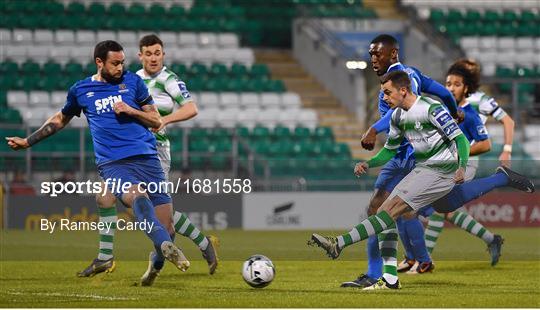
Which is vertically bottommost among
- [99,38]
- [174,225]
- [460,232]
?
[460,232]

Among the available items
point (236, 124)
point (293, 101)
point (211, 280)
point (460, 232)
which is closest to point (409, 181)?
point (211, 280)

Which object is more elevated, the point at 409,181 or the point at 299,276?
the point at 409,181

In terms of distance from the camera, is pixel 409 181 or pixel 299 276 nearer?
pixel 409 181

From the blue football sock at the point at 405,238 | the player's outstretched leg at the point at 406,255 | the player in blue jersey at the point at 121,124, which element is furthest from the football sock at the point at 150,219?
the player's outstretched leg at the point at 406,255

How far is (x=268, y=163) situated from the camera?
21.8 meters

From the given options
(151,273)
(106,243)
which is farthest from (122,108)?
(151,273)

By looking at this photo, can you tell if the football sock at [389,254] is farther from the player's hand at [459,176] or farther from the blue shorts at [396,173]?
the player's hand at [459,176]

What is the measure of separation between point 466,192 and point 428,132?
5.69 feet

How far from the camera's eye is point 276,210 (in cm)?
2198

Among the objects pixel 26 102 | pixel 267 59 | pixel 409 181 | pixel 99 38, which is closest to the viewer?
pixel 409 181

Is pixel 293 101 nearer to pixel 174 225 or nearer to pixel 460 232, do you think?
pixel 460 232

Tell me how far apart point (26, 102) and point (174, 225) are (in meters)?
15.4

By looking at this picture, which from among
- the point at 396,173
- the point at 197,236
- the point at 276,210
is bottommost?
the point at 276,210

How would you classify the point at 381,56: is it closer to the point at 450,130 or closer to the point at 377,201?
the point at 450,130
